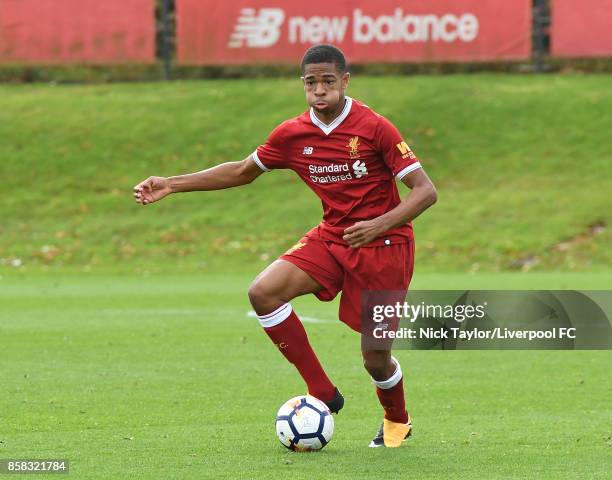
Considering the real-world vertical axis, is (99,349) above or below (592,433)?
below

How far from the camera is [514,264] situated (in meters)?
24.8

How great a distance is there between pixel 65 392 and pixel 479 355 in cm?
457

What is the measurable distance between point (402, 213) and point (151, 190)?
1662 millimetres

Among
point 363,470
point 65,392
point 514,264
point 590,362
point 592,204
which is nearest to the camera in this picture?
point 363,470

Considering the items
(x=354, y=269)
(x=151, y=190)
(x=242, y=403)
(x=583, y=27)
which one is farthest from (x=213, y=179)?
(x=583, y=27)

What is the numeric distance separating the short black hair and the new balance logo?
25.3 metres

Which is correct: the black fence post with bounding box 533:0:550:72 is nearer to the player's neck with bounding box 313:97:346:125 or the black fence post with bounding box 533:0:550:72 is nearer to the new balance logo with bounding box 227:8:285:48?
the new balance logo with bounding box 227:8:285:48

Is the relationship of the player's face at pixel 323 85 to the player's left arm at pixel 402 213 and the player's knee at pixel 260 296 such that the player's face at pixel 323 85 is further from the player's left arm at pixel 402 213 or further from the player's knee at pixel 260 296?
the player's knee at pixel 260 296

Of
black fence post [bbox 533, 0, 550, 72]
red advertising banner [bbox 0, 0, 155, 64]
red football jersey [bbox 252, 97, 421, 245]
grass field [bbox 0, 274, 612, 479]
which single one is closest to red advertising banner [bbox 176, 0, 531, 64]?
black fence post [bbox 533, 0, 550, 72]

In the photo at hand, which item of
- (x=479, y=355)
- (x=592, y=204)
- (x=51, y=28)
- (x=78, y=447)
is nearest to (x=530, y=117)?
(x=592, y=204)

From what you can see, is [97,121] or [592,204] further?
[97,121]

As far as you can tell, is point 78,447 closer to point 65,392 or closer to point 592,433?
point 65,392

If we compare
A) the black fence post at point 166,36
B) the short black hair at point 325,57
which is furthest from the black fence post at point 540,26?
the short black hair at point 325,57

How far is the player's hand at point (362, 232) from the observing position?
26.6 ft
